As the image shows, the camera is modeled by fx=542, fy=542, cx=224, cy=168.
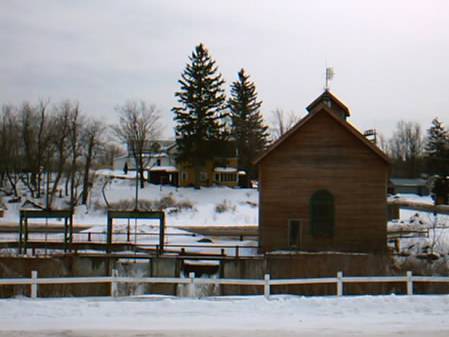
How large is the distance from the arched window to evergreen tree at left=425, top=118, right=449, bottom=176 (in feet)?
172

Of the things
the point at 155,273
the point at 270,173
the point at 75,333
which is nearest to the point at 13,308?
the point at 75,333

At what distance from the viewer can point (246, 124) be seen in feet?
276

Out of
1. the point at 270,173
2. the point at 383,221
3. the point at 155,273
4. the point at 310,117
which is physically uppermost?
Result: the point at 310,117

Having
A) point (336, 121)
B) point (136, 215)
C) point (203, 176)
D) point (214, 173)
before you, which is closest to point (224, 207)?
point (203, 176)

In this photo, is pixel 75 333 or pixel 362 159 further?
pixel 362 159

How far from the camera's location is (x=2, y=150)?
228ft

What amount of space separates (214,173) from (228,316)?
61.6m

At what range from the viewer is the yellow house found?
70.6 metres

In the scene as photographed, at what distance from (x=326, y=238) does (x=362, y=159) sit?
15.6 ft

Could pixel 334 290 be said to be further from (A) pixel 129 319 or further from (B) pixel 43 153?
(B) pixel 43 153

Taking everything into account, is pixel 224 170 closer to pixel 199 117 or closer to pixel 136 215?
pixel 199 117

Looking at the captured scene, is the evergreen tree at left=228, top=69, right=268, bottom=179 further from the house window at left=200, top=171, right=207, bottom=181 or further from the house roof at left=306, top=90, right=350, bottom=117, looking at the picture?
the house roof at left=306, top=90, right=350, bottom=117

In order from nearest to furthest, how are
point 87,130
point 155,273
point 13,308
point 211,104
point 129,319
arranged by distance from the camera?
point 129,319 → point 13,308 → point 155,273 → point 211,104 → point 87,130

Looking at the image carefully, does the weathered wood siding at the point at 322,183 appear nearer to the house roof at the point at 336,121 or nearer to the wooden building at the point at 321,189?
the wooden building at the point at 321,189
